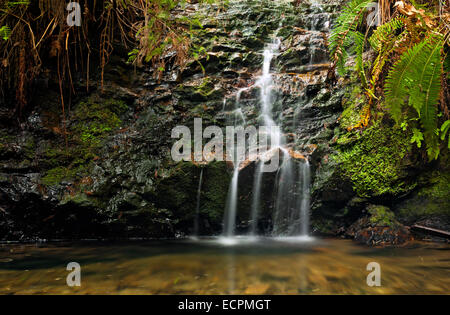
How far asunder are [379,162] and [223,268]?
320 centimetres

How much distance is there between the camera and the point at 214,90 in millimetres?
5219

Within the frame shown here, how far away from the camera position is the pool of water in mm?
1987

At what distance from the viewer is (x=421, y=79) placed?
2209mm

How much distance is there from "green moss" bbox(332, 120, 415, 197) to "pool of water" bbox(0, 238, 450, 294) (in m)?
0.93

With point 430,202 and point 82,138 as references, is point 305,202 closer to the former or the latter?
point 430,202

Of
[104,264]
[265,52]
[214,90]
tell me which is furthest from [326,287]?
[265,52]

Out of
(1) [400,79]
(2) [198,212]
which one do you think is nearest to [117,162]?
(2) [198,212]

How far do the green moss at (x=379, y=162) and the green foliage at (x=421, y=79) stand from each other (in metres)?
1.94

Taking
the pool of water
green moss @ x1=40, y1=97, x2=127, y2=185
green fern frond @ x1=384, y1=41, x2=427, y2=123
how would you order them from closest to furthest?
the pool of water < green fern frond @ x1=384, y1=41, x2=427, y2=123 < green moss @ x1=40, y1=97, x2=127, y2=185

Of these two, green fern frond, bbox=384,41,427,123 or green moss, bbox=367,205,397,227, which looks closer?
green fern frond, bbox=384,41,427,123
